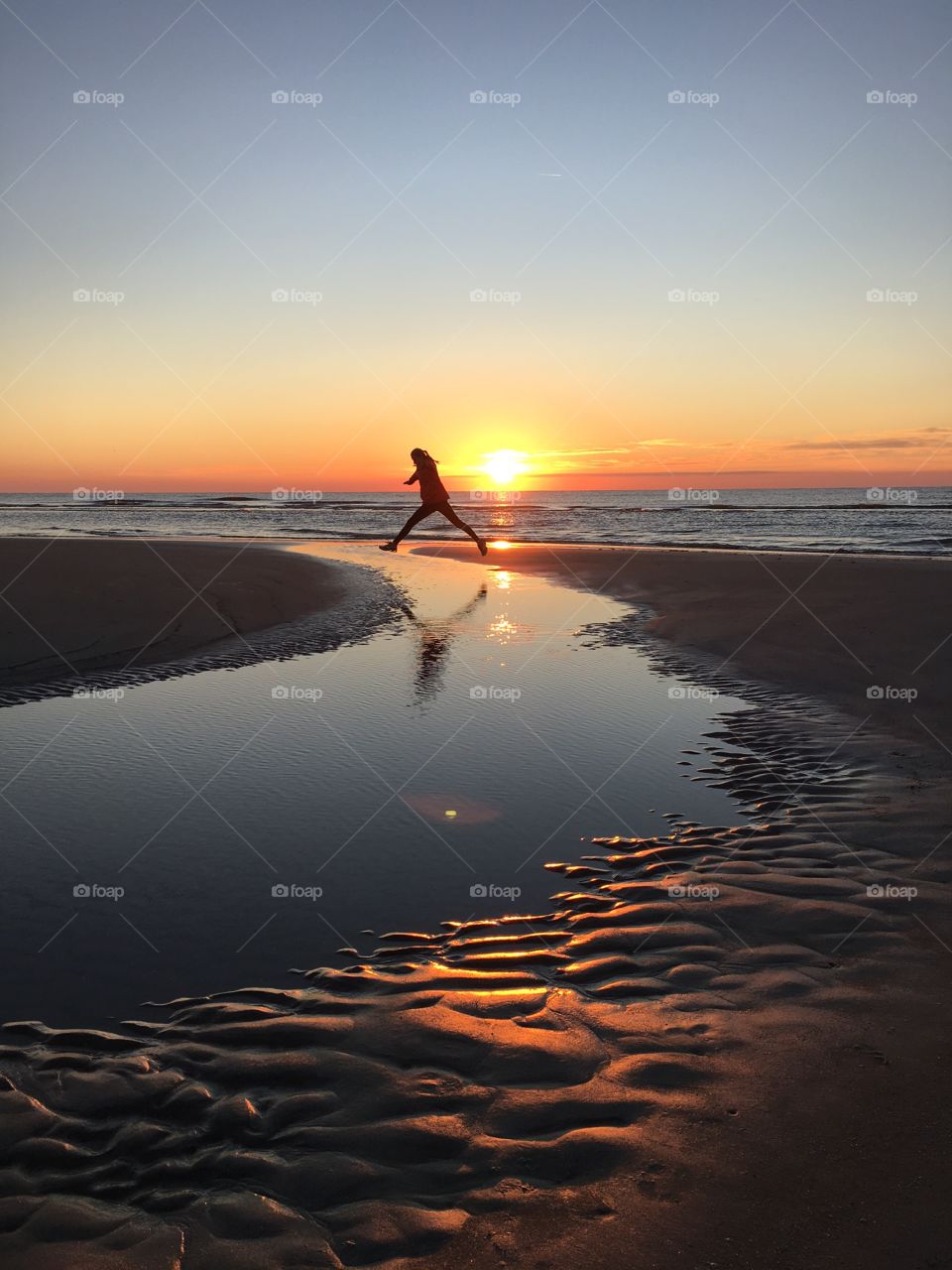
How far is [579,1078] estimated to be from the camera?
10.7 feet

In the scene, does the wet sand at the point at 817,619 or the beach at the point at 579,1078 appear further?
the wet sand at the point at 817,619

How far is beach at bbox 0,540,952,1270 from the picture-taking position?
2564 millimetres

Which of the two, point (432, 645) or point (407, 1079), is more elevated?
point (432, 645)

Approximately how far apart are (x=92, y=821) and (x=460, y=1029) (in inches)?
129

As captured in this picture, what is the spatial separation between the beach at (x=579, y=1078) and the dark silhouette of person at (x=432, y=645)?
2.94 metres

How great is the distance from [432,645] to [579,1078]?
9004 mm

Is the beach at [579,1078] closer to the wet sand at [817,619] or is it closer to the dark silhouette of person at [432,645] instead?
the wet sand at [817,619]

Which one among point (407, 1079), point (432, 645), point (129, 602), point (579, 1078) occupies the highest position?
point (432, 645)

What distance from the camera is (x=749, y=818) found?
5.96 metres

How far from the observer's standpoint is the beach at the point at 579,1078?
256 cm

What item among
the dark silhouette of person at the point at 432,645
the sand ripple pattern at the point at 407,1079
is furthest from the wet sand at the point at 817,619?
the sand ripple pattern at the point at 407,1079

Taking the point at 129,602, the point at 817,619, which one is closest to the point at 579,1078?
the point at 817,619

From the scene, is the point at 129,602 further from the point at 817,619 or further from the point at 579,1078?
the point at 579,1078

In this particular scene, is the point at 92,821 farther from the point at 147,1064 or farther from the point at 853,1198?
the point at 853,1198
